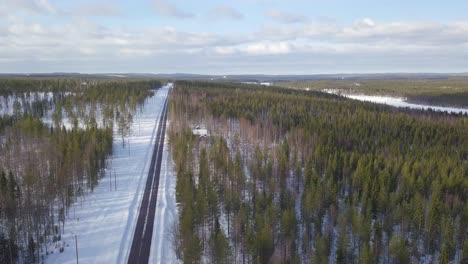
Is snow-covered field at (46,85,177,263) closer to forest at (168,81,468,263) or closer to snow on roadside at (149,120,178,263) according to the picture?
snow on roadside at (149,120,178,263)

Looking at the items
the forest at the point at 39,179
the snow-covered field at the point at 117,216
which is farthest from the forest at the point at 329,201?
the forest at the point at 39,179

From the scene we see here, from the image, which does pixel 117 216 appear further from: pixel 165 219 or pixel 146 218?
pixel 165 219

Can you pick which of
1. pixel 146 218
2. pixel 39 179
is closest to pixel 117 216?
pixel 146 218

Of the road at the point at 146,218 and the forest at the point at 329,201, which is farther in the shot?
the forest at the point at 329,201

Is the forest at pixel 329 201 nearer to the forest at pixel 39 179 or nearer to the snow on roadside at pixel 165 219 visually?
the snow on roadside at pixel 165 219

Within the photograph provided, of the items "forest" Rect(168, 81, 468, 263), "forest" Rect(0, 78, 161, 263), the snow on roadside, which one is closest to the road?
the snow on roadside

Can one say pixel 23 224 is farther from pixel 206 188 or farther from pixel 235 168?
pixel 235 168
